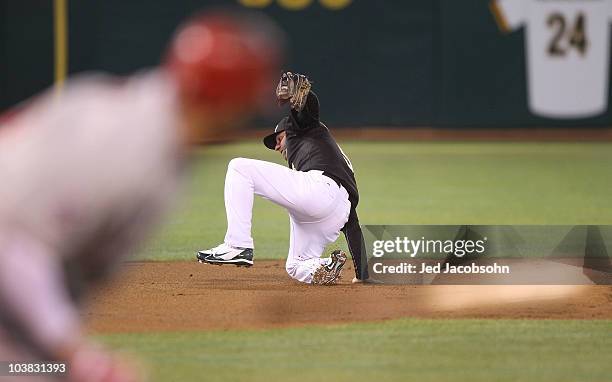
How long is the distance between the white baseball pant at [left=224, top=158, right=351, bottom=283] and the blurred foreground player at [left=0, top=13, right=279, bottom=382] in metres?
5.28

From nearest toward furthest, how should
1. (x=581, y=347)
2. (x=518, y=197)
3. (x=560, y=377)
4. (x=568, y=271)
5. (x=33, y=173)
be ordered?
(x=33, y=173) → (x=560, y=377) → (x=581, y=347) → (x=568, y=271) → (x=518, y=197)

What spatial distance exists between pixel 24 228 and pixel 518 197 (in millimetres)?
12307

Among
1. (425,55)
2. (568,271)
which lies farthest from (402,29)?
(568,271)

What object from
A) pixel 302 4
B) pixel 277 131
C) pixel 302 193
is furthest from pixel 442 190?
pixel 302 4

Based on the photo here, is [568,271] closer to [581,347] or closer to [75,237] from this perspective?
[581,347]

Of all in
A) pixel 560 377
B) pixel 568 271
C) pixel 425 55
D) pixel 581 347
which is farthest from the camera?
pixel 425 55

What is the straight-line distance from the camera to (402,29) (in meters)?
21.1

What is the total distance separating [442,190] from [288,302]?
769 cm

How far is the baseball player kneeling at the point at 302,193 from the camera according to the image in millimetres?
7723

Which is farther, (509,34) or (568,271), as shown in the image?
(509,34)

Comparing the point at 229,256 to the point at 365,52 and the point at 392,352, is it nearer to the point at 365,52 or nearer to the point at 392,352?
the point at 392,352

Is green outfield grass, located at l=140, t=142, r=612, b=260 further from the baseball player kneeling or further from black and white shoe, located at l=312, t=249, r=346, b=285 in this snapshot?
black and white shoe, located at l=312, t=249, r=346, b=285

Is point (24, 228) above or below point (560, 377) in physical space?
above

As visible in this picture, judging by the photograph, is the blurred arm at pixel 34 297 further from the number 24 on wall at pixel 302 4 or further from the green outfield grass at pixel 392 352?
the number 24 on wall at pixel 302 4
